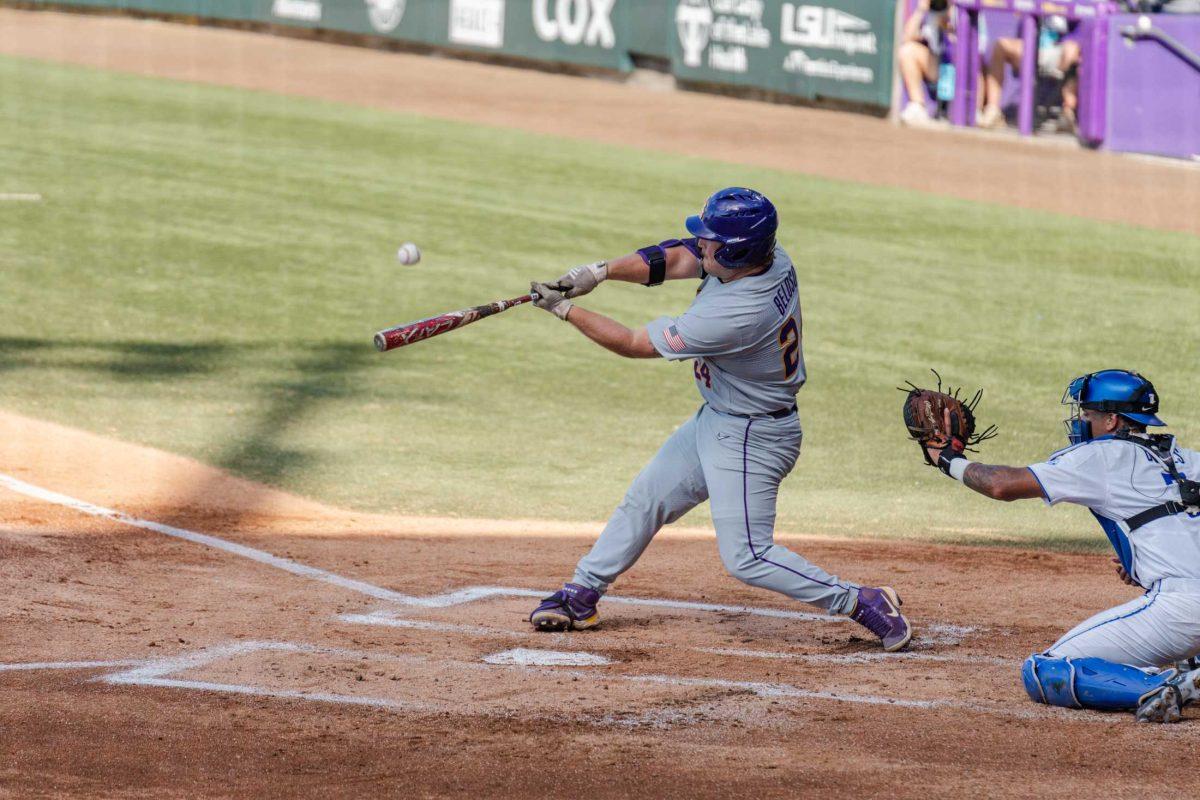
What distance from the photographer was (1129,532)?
5301 mm

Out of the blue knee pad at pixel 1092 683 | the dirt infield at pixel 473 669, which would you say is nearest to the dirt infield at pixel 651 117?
the dirt infield at pixel 473 669

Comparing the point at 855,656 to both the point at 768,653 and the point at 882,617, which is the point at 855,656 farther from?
the point at 768,653

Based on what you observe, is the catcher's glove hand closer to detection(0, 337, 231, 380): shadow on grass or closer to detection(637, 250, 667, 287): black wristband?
detection(637, 250, 667, 287): black wristband

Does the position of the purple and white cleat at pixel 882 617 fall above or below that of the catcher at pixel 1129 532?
below

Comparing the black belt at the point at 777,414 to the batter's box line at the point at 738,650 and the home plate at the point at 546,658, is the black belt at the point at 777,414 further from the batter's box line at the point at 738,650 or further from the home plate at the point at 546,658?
the home plate at the point at 546,658

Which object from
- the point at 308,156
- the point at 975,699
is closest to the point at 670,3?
the point at 308,156

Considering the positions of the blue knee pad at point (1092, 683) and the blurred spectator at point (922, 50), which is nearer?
the blue knee pad at point (1092, 683)

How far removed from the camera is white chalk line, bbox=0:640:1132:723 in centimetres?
525

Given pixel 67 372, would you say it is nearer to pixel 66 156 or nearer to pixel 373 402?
pixel 373 402

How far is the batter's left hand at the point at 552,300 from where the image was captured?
5.71 meters

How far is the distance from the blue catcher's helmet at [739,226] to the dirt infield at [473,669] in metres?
1.39

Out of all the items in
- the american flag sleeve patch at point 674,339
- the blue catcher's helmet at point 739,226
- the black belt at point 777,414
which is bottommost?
the black belt at point 777,414

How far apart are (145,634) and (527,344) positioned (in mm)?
5768

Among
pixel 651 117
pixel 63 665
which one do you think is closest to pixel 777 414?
pixel 63 665
